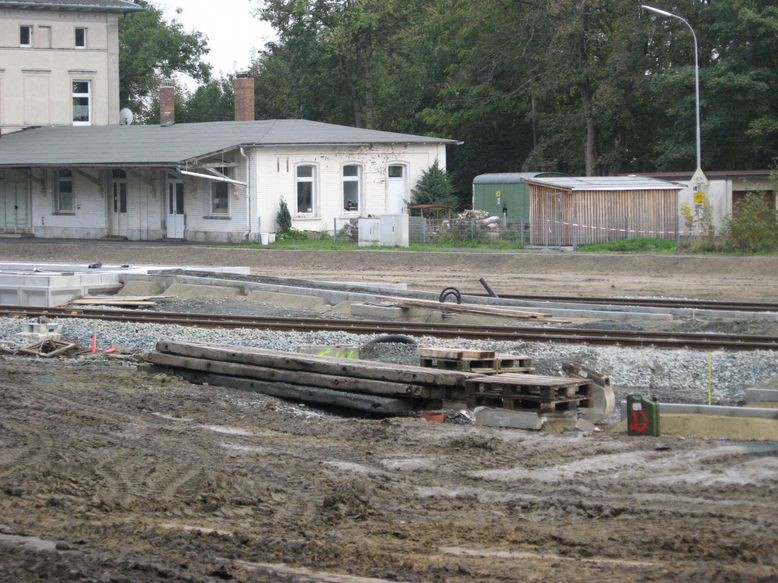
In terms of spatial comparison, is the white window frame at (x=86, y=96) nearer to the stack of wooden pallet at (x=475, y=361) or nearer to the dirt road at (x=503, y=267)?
the dirt road at (x=503, y=267)

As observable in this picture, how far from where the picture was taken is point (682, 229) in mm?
39250

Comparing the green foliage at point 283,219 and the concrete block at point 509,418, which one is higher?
the green foliage at point 283,219

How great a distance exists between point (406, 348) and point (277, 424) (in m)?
4.66

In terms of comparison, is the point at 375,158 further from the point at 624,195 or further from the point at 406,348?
the point at 406,348

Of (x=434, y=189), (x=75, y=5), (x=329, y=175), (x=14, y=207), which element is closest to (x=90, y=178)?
(x=14, y=207)

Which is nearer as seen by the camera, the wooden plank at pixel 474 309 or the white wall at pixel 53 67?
the wooden plank at pixel 474 309

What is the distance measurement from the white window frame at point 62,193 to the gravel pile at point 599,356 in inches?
1147

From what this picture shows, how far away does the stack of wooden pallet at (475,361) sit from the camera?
45.9 ft

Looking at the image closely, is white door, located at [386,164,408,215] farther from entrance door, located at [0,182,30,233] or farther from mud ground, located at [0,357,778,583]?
mud ground, located at [0,357,778,583]

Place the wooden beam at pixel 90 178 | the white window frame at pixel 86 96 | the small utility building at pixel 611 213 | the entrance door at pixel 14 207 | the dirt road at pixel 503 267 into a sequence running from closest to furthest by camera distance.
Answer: the dirt road at pixel 503 267, the small utility building at pixel 611 213, the wooden beam at pixel 90 178, the entrance door at pixel 14 207, the white window frame at pixel 86 96

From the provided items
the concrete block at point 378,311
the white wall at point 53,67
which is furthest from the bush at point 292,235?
the concrete block at point 378,311

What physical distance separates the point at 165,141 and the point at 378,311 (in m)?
26.4

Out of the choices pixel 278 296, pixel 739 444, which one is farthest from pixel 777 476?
pixel 278 296

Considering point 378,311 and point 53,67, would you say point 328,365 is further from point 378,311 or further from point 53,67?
point 53,67
